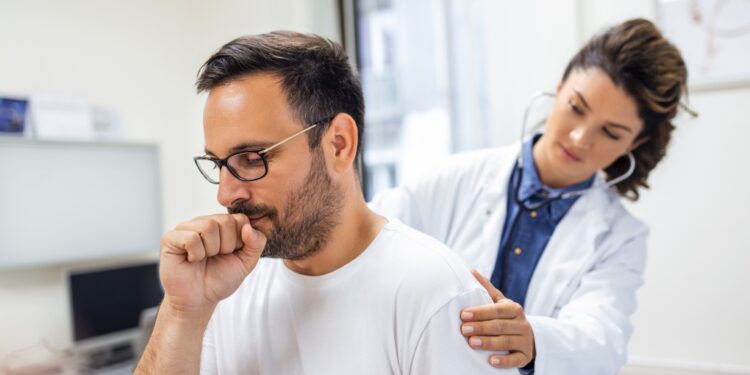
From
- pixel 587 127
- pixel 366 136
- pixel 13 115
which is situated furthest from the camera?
pixel 366 136

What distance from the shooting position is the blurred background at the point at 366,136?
1.89 metres

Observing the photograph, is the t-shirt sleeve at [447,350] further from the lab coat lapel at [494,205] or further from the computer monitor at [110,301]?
the computer monitor at [110,301]

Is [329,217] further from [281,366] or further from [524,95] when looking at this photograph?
[524,95]

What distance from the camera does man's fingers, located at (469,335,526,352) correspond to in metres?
0.89

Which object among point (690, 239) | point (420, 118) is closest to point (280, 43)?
point (690, 239)

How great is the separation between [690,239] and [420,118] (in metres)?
1.34

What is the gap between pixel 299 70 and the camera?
98 centimetres

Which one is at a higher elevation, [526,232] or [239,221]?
[239,221]

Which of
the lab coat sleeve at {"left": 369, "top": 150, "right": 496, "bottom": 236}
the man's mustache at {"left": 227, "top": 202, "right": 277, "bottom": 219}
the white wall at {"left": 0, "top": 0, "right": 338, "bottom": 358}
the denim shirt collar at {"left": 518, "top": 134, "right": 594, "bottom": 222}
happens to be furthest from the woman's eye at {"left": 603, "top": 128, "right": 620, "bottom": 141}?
the white wall at {"left": 0, "top": 0, "right": 338, "bottom": 358}

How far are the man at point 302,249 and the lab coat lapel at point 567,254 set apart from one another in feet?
1.54

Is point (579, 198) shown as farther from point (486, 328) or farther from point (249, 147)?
point (249, 147)

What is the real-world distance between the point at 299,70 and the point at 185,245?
348mm

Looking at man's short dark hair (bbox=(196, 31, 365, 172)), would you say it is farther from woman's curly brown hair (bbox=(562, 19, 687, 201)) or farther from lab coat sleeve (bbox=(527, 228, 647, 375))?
woman's curly brown hair (bbox=(562, 19, 687, 201))

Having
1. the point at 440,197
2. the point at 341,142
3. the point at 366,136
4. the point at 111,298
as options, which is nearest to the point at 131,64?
the point at 111,298
